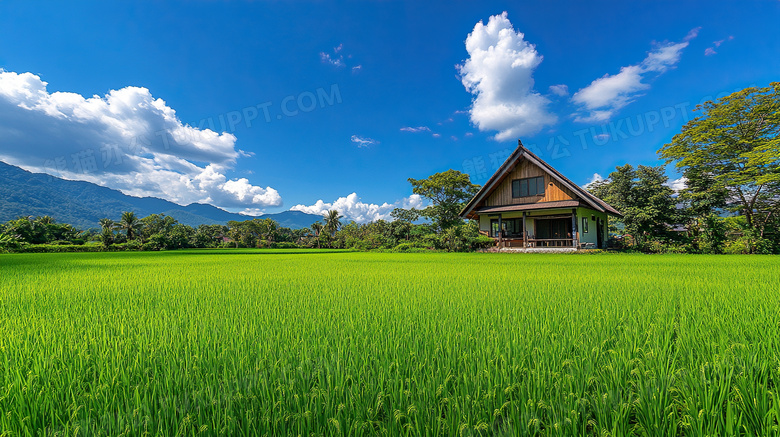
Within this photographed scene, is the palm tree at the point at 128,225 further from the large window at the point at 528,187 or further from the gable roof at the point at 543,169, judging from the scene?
the large window at the point at 528,187

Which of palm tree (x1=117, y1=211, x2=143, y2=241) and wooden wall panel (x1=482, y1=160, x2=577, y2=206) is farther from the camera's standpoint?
palm tree (x1=117, y1=211, x2=143, y2=241)

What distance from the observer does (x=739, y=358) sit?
1.65 metres

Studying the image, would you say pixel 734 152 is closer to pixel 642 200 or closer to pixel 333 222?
pixel 642 200

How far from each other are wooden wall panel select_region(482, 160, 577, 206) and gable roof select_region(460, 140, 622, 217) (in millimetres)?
347

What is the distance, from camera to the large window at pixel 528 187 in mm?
17891

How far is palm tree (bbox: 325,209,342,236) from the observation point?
200ft

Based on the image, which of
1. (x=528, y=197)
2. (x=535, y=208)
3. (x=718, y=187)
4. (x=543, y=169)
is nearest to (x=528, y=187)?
(x=528, y=197)

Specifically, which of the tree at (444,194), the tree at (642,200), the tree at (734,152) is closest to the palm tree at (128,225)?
the tree at (444,194)

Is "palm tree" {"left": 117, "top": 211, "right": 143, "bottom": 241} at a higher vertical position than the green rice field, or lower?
higher

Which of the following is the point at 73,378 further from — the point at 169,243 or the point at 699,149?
the point at 169,243

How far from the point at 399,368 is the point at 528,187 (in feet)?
62.9

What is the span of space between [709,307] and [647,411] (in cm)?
290

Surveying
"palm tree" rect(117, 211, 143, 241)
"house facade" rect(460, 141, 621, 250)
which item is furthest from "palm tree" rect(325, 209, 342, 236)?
"house facade" rect(460, 141, 621, 250)

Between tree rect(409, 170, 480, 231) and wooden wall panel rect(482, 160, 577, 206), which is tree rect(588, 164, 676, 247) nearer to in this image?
wooden wall panel rect(482, 160, 577, 206)
